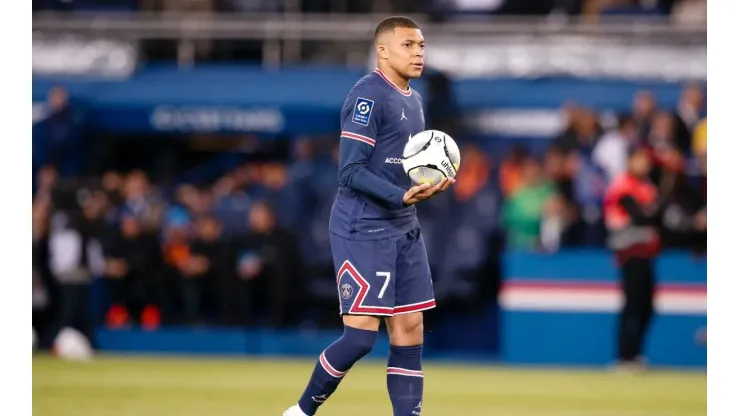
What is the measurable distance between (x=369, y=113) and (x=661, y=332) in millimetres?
8426

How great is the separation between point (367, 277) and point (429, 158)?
0.76 metres

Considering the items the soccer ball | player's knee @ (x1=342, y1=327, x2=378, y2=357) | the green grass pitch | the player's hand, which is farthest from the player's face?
the green grass pitch

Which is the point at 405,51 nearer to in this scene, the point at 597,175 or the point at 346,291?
the point at 346,291

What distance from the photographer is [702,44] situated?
17.1 meters

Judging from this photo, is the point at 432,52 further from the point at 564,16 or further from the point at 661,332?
the point at 661,332

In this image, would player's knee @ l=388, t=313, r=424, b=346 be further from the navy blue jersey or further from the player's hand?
the player's hand

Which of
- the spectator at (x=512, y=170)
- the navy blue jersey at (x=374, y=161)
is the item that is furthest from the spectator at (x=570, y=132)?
the navy blue jersey at (x=374, y=161)

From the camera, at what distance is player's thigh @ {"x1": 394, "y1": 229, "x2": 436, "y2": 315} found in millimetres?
7520

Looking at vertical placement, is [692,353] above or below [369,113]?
below

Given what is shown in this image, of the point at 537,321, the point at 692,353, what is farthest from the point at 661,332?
the point at 537,321

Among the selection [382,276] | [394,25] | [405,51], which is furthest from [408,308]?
[394,25]

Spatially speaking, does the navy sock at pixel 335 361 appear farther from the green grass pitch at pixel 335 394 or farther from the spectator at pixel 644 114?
the spectator at pixel 644 114
